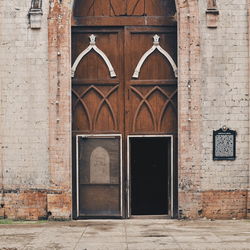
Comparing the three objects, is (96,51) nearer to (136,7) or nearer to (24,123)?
(136,7)

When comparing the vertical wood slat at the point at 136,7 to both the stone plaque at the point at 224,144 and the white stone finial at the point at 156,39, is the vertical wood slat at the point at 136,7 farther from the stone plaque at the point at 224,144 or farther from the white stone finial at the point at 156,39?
the stone plaque at the point at 224,144

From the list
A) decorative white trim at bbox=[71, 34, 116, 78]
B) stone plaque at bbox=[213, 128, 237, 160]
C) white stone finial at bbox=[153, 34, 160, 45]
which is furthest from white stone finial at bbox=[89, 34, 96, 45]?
stone plaque at bbox=[213, 128, 237, 160]

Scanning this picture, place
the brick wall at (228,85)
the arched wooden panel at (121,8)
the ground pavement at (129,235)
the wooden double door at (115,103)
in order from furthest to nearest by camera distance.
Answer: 1. the arched wooden panel at (121,8)
2. the wooden double door at (115,103)
3. the brick wall at (228,85)
4. the ground pavement at (129,235)

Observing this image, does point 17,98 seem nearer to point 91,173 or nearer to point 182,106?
point 91,173

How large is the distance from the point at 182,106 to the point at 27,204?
454cm

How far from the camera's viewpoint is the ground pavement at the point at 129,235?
954 cm

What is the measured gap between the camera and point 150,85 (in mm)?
12828

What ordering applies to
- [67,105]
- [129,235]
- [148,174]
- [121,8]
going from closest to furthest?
[129,235] < [67,105] < [121,8] < [148,174]

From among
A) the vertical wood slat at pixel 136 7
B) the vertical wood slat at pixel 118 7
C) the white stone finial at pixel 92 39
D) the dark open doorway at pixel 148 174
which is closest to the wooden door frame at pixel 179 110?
the white stone finial at pixel 92 39

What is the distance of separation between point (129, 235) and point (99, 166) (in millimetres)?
2670

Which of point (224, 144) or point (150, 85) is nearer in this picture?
point (224, 144)

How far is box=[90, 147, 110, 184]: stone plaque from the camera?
1277 centimetres

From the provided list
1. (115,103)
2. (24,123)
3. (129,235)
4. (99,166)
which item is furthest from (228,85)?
(24,123)

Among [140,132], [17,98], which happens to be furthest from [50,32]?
[140,132]
